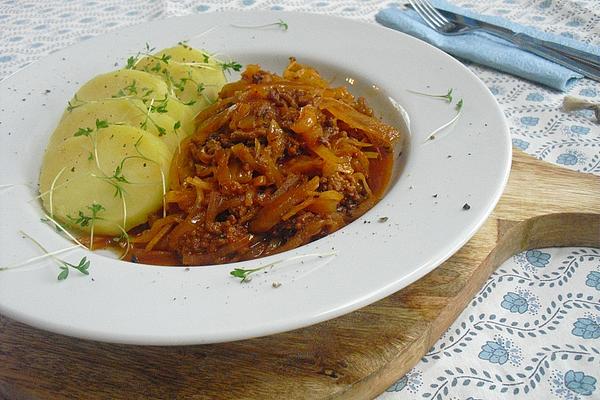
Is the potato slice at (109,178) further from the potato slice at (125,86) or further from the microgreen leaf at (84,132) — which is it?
the potato slice at (125,86)

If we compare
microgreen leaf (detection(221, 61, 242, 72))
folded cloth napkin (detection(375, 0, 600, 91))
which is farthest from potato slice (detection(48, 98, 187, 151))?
folded cloth napkin (detection(375, 0, 600, 91))

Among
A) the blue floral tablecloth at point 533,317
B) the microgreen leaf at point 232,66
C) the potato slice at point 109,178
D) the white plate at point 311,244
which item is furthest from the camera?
the microgreen leaf at point 232,66

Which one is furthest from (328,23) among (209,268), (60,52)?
(209,268)

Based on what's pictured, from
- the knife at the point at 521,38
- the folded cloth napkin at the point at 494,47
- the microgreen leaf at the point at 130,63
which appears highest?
the microgreen leaf at the point at 130,63

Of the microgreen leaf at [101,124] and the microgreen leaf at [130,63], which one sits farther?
the microgreen leaf at [130,63]

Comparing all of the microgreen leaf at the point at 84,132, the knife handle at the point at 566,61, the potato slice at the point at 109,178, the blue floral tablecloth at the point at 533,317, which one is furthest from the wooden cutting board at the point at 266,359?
the knife handle at the point at 566,61

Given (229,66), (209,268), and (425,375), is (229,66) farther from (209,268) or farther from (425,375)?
(425,375)

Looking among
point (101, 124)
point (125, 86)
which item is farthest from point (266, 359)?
point (125, 86)

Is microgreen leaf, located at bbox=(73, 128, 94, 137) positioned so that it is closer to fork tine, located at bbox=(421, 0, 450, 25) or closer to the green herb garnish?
the green herb garnish

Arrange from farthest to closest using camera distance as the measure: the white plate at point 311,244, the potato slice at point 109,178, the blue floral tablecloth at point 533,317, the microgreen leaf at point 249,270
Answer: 1. the potato slice at point 109,178
2. the blue floral tablecloth at point 533,317
3. the microgreen leaf at point 249,270
4. the white plate at point 311,244
